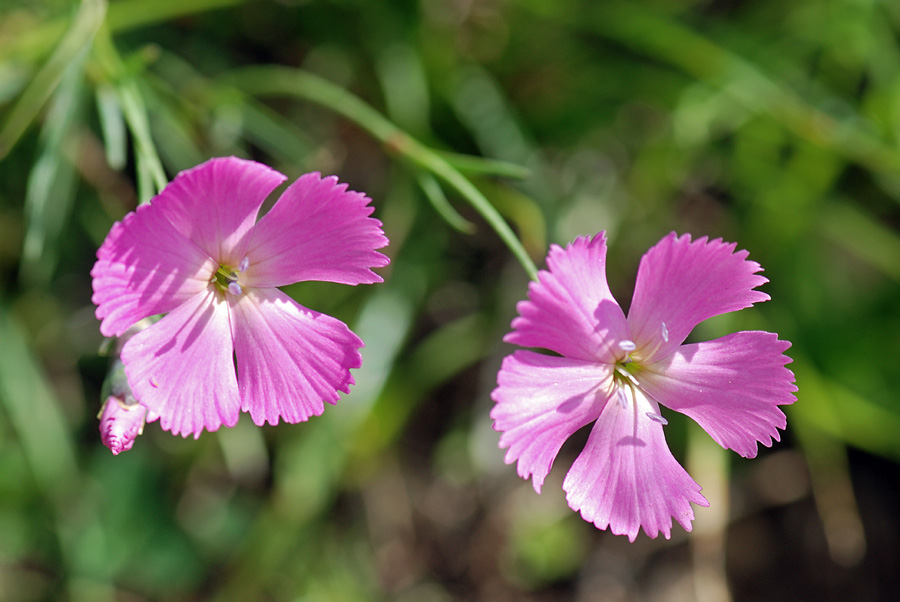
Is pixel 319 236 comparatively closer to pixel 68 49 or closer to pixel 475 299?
pixel 68 49

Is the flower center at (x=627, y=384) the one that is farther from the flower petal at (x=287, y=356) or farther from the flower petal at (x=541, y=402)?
the flower petal at (x=287, y=356)

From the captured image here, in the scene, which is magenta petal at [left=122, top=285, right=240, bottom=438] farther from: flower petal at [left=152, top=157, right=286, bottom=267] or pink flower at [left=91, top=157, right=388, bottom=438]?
flower petal at [left=152, top=157, right=286, bottom=267]

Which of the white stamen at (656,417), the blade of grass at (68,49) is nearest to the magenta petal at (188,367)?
the blade of grass at (68,49)

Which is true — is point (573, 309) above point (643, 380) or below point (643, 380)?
above

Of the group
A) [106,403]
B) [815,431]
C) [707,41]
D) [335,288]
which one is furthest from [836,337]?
[106,403]

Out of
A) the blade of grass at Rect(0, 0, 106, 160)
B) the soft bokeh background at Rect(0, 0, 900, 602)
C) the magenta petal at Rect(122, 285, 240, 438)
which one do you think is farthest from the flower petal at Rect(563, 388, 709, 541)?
the blade of grass at Rect(0, 0, 106, 160)

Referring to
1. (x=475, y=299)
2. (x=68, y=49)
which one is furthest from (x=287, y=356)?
(x=475, y=299)
